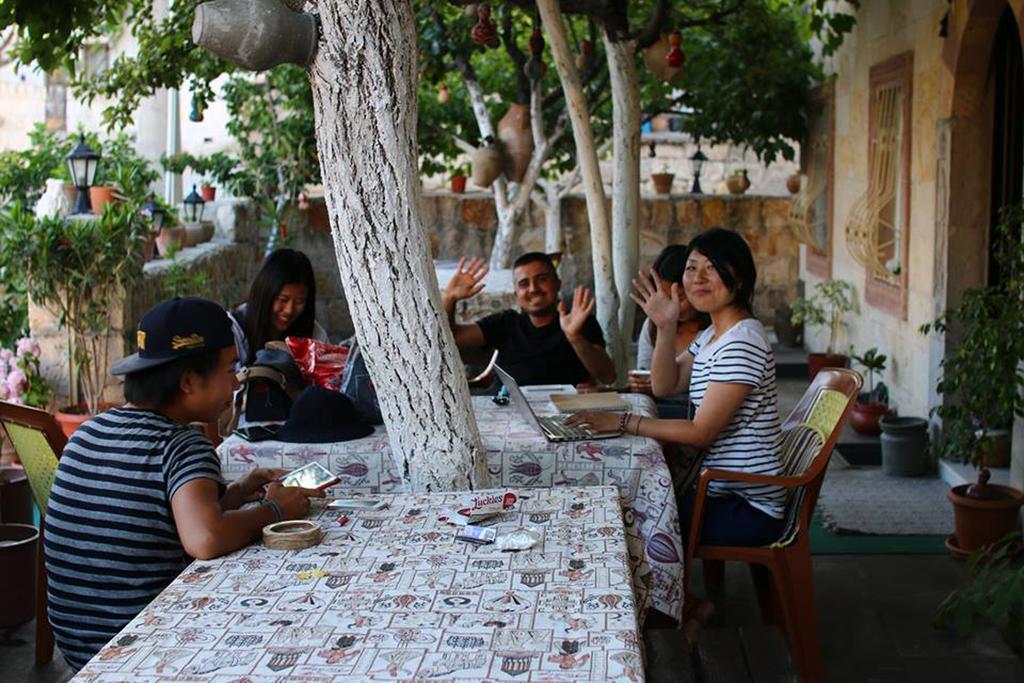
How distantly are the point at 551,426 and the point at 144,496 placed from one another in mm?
1498

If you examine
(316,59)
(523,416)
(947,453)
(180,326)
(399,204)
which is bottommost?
(947,453)

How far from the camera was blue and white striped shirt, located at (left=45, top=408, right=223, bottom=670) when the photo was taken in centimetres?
261

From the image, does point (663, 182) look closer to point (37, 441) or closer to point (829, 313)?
point (829, 313)

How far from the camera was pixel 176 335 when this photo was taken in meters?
2.69

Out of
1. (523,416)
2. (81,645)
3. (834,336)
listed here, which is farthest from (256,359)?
(834,336)

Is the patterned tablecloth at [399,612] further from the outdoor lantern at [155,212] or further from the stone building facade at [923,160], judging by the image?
the outdoor lantern at [155,212]

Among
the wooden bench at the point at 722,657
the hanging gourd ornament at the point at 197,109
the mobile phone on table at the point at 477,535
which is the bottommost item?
the wooden bench at the point at 722,657

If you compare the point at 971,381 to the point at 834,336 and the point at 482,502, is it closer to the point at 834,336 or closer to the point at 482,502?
the point at 482,502

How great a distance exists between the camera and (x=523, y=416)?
13.4 ft

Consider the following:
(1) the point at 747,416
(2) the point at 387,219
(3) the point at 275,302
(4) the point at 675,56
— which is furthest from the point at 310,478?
(4) the point at 675,56

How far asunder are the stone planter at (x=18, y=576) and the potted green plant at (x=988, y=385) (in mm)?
3522

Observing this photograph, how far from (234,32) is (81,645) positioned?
54.7 inches

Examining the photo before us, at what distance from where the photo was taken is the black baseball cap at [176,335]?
106 inches

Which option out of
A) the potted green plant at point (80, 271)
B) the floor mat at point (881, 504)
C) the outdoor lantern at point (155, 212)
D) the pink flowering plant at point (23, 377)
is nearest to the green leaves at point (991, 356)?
the floor mat at point (881, 504)
